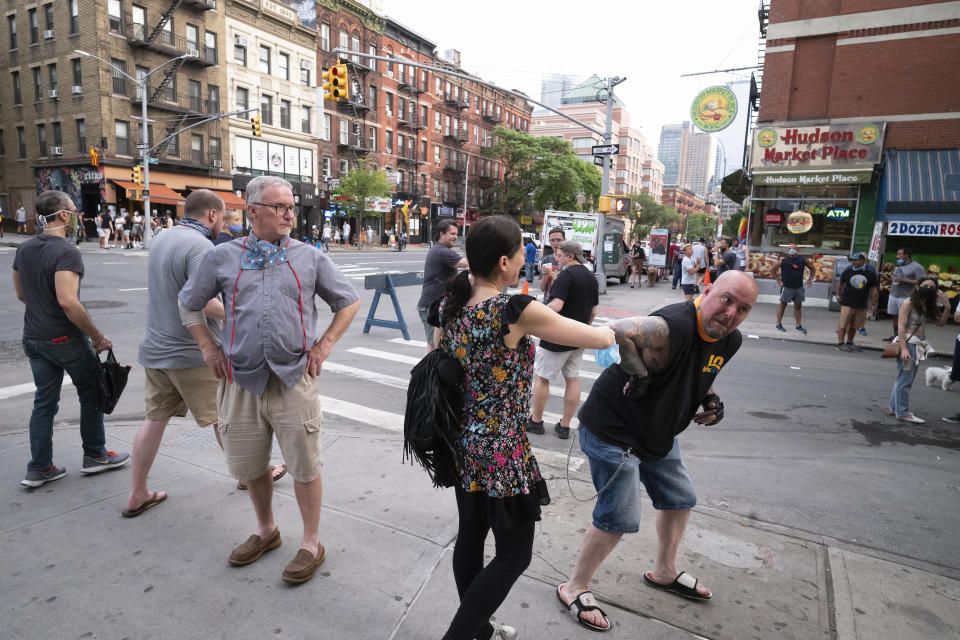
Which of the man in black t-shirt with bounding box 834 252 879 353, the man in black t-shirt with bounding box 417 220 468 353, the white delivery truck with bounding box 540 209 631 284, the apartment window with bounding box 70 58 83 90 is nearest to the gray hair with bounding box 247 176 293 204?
the man in black t-shirt with bounding box 417 220 468 353

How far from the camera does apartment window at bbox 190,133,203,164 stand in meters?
34.3

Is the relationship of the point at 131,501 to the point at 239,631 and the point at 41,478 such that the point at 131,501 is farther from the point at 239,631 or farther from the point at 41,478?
the point at 239,631

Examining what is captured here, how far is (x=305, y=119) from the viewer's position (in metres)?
41.1

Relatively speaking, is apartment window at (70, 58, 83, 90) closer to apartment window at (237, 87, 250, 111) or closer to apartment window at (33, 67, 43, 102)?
apartment window at (33, 67, 43, 102)

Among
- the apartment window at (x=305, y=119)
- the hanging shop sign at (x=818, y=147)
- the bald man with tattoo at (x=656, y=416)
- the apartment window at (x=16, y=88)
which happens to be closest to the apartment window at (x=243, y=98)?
the apartment window at (x=305, y=119)

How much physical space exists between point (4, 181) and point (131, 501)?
44160 mm

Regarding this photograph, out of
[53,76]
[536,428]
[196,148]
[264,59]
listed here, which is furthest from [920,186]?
[53,76]

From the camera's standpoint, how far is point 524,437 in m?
2.17

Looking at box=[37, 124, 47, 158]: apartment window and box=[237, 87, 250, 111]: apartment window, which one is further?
box=[237, 87, 250, 111]: apartment window

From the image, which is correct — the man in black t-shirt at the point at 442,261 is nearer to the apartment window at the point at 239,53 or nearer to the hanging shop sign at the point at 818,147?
the hanging shop sign at the point at 818,147

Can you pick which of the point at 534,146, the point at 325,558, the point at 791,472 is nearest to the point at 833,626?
the point at 791,472

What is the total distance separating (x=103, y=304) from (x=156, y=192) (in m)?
24.7

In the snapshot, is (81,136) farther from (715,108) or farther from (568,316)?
(568,316)

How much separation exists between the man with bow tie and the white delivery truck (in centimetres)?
1668
